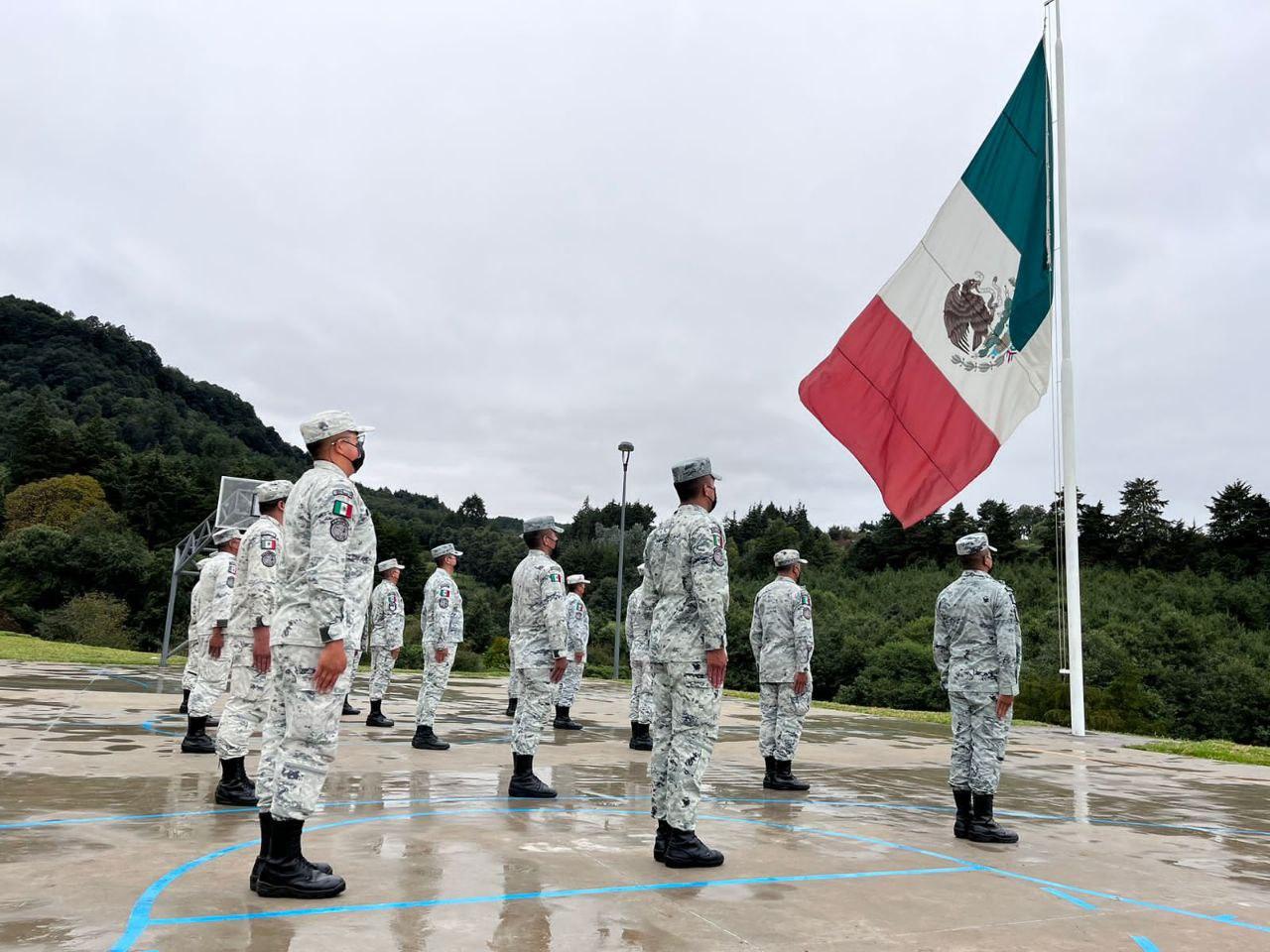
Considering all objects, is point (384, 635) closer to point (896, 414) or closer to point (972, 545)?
point (896, 414)

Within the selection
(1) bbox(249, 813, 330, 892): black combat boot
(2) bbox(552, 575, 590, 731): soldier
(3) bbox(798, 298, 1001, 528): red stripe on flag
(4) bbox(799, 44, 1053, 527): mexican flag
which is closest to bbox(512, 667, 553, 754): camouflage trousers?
(1) bbox(249, 813, 330, 892): black combat boot

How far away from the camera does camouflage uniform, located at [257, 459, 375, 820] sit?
13.9 feet

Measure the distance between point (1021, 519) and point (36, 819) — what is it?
8555 centimetres

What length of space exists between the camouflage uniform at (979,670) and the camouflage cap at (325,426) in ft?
13.8

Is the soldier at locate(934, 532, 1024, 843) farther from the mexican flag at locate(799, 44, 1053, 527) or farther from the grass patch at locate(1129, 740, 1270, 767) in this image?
the grass patch at locate(1129, 740, 1270, 767)

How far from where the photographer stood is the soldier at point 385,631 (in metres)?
12.2

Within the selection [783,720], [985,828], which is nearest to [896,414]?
[783,720]

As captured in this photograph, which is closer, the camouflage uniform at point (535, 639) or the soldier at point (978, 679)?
the soldier at point (978, 679)

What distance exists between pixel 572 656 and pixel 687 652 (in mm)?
6391

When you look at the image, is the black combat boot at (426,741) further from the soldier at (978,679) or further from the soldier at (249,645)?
the soldier at (978,679)

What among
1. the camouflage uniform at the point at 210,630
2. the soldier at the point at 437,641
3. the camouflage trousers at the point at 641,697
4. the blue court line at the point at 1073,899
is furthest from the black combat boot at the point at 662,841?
the camouflage trousers at the point at 641,697

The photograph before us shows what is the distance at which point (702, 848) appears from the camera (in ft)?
16.1

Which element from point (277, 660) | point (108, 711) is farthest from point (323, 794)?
point (108, 711)

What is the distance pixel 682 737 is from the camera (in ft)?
17.2
